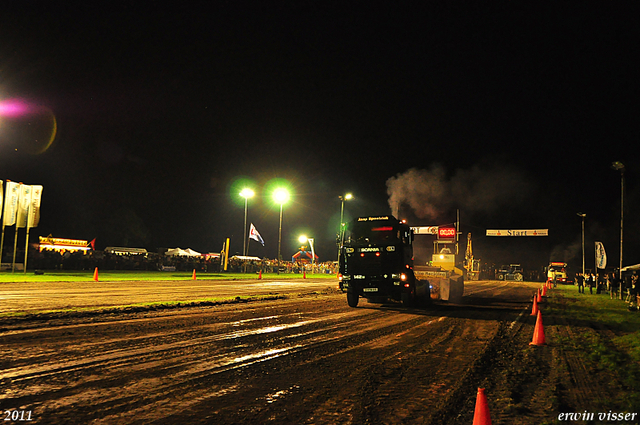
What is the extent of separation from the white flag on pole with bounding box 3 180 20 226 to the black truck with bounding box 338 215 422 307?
85.3 ft

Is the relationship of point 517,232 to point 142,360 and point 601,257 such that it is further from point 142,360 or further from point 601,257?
point 142,360

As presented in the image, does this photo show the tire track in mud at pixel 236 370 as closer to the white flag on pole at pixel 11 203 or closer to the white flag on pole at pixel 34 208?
the white flag on pole at pixel 11 203

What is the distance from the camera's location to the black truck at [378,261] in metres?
17.0

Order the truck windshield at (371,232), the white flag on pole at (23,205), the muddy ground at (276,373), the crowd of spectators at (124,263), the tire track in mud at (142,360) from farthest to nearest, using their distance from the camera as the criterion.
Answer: the crowd of spectators at (124,263) < the white flag on pole at (23,205) < the truck windshield at (371,232) < the tire track in mud at (142,360) < the muddy ground at (276,373)

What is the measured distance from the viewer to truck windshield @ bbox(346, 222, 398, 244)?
57.3ft

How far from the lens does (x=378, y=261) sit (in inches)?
676

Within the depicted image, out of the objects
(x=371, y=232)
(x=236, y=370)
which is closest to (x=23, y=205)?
(x=371, y=232)

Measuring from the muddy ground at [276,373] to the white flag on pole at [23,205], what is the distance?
78.7 feet

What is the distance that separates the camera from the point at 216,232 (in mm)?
101188

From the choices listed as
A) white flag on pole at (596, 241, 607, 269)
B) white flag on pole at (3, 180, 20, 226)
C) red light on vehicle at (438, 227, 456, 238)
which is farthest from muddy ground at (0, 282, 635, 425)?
white flag on pole at (3, 180, 20, 226)

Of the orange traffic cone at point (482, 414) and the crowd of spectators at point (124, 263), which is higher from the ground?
the orange traffic cone at point (482, 414)

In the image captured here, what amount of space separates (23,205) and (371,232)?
27.2 m

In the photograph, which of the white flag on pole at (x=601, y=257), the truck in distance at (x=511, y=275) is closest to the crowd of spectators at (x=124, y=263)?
the white flag on pole at (x=601, y=257)

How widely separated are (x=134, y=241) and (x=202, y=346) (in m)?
80.8
